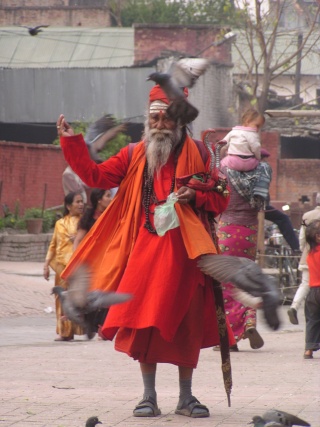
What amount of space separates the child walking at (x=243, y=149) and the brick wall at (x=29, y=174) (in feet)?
52.0

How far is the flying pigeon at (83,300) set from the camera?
5.53 metres

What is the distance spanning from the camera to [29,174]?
2742 centimetres

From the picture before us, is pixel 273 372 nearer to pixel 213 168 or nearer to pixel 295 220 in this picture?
pixel 213 168

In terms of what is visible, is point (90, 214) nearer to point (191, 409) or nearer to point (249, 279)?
point (191, 409)

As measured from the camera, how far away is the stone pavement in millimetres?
5746

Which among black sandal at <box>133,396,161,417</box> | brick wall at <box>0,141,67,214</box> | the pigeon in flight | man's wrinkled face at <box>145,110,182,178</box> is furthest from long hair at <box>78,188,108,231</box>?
brick wall at <box>0,141,67,214</box>

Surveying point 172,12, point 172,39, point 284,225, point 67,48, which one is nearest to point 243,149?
point 284,225

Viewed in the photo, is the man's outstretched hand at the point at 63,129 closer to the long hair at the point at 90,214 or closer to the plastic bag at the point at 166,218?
the plastic bag at the point at 166,218

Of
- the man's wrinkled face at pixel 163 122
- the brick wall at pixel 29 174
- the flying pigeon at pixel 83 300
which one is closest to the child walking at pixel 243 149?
the man's wrinkled face at pixel 163 122

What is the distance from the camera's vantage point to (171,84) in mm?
5852

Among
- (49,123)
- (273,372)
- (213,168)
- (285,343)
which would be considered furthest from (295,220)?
(213,168)

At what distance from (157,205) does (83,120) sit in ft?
84.0

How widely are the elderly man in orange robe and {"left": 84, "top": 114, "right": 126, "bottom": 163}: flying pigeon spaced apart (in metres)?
0.24

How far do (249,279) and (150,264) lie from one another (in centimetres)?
71
